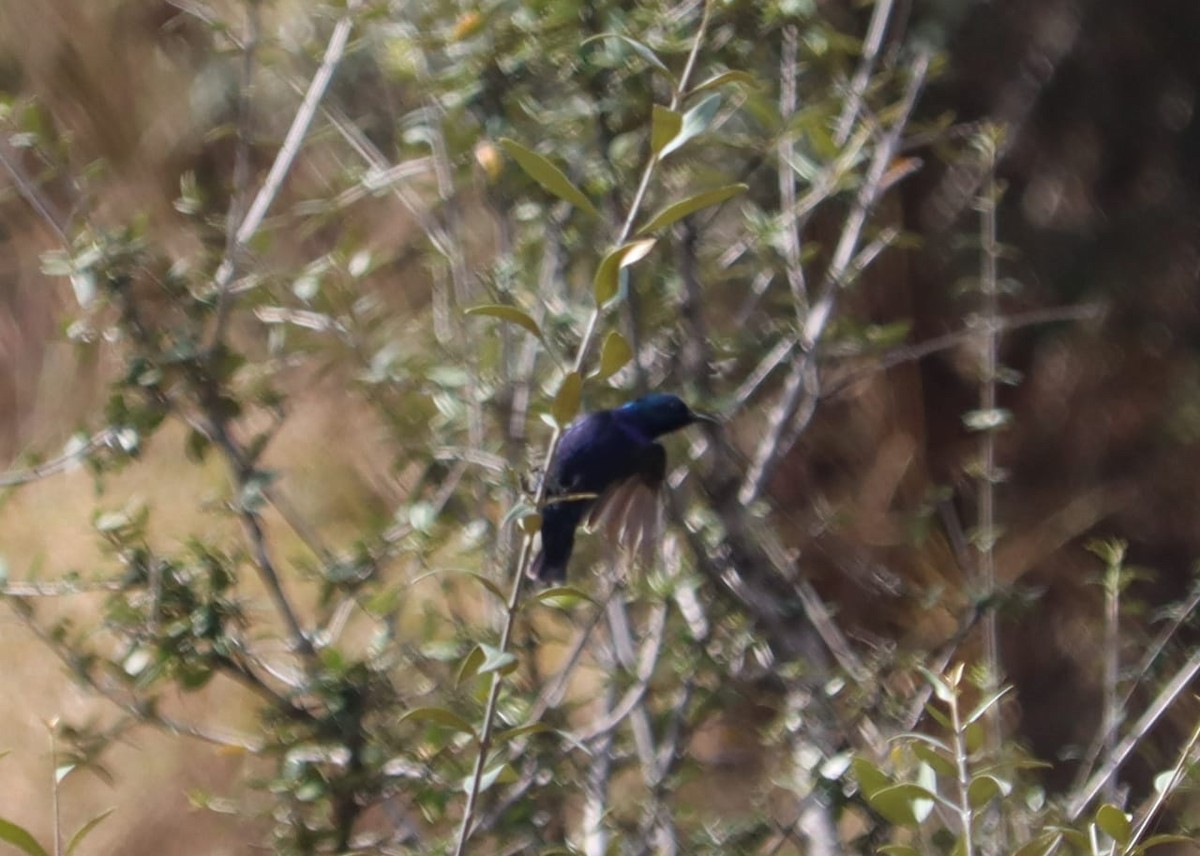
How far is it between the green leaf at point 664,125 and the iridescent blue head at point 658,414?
66cm

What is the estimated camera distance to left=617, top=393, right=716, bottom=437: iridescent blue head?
50.4 inches

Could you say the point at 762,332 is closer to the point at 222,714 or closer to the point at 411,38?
the point at 411,38

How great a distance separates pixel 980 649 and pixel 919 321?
575 mm

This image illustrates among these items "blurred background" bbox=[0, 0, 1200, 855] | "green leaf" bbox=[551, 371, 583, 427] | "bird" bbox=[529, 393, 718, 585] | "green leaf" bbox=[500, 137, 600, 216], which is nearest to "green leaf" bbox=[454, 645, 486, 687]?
"green leaf" bbox=[551, 371, 583, 427]

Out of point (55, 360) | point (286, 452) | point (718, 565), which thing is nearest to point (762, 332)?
point (718, 565)

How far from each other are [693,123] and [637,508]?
2.48 ft

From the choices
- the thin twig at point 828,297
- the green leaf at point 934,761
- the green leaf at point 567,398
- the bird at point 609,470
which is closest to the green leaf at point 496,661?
the green leaf at point 567,398

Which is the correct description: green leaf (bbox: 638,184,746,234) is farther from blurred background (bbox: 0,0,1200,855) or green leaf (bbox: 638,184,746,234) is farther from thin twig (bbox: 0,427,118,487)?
blurred background (bbox: 0,0,1200,855)

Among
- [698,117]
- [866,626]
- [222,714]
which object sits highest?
[698,117]

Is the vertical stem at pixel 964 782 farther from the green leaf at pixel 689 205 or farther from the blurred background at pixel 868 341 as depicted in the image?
the blurred background at pixel 868 341

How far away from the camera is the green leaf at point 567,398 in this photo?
0.63m

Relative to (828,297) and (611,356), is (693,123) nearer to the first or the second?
(611,356)

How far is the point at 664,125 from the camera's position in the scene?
61 cm

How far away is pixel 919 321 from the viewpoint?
2.29 metres
